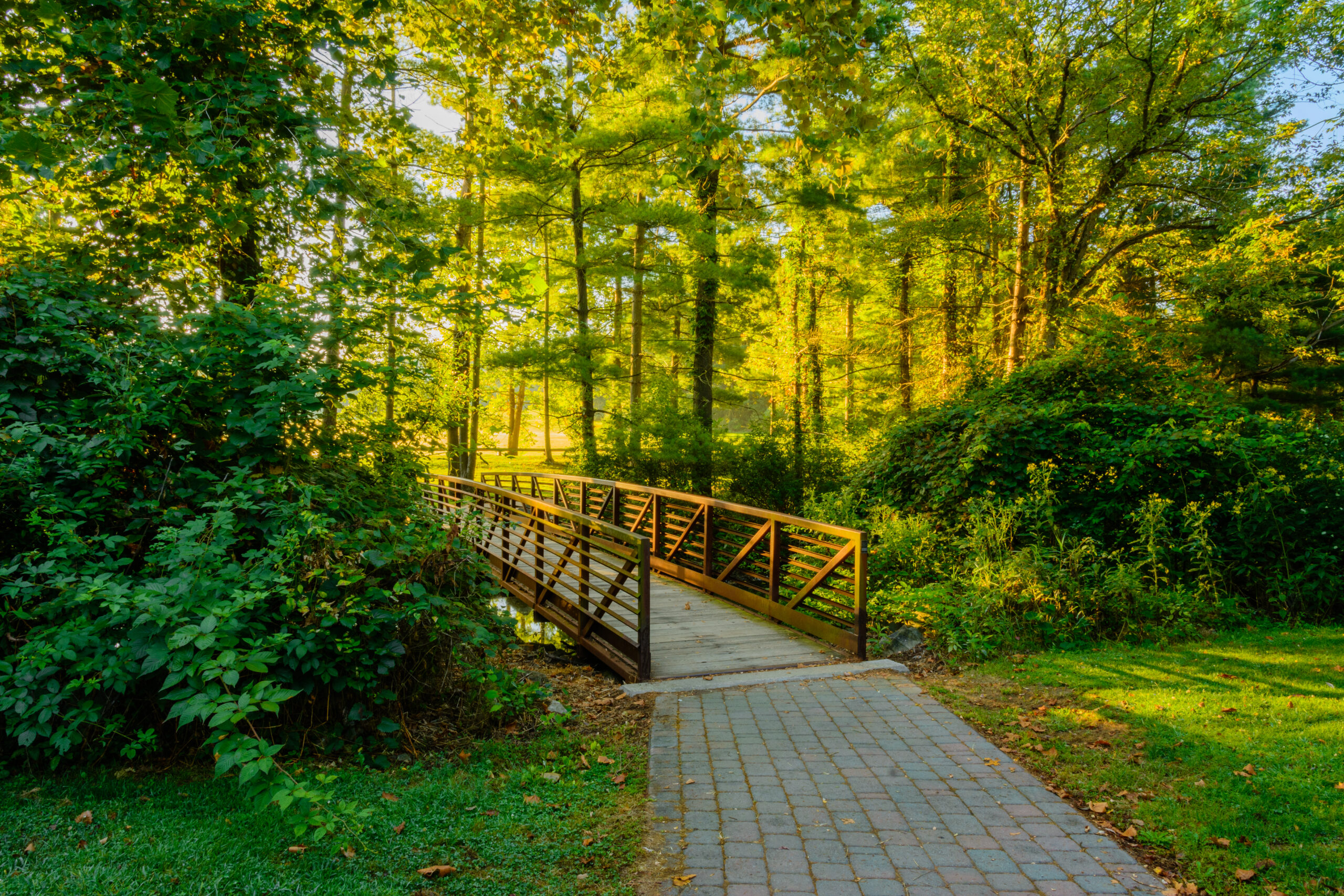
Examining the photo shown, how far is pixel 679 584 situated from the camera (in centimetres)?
922

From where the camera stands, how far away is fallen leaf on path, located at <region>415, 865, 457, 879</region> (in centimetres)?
293

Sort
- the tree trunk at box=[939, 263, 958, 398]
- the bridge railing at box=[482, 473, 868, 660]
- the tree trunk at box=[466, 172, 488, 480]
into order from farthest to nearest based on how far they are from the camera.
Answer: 1. the tree trunk at box=[939, 263, 958, 398]
2. the tree trunk at box=[466, 172, 488, 480]
3. the bridge railing at box=[482, 473, 868, 660]

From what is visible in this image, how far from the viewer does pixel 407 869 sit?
293cm

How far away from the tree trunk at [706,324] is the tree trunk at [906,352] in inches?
229

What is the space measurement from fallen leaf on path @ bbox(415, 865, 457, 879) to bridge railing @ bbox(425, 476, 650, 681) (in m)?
2.33

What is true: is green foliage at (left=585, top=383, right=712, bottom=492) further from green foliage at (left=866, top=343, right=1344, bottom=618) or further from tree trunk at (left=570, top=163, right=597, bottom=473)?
green foliage at (left=866, top=343, right=1344, bottom=618)

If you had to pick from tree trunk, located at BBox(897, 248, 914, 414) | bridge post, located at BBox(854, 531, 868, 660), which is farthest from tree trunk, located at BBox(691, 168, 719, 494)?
bridge post, located at BBox(854, 531, 868, 660)

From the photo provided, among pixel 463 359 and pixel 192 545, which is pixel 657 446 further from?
pixel 192 545

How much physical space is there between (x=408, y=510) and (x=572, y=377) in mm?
12069

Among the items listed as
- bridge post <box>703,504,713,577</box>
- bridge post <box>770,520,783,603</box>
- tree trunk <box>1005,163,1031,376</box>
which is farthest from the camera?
tree trunk <box>1005,163,1031,376</box>

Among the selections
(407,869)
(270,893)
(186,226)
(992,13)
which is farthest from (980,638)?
(992,13)

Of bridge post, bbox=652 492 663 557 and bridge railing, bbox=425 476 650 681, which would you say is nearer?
bridge railing, bbox=425 476 650 681

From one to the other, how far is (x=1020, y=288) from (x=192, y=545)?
1316 cm

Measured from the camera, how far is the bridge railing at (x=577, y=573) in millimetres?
5754
